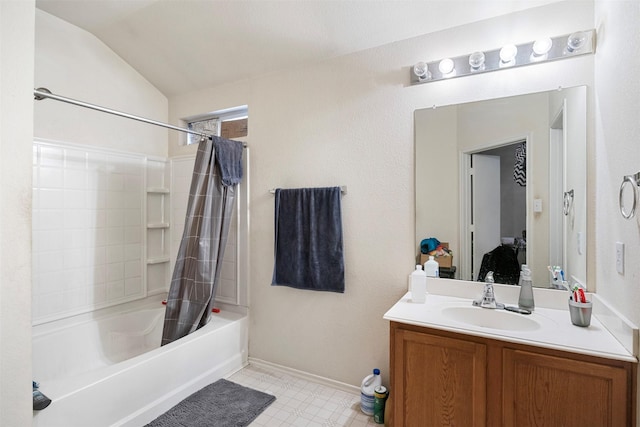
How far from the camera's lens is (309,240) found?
231 cm

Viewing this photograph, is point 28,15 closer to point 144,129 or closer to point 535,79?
point 144,129

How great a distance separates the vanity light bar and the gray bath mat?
2310 mm

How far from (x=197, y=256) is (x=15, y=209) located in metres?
1.27

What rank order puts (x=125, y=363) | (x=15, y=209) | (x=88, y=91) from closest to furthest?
(x=15, y=209) → (x=125, y=363) → (x=88, y=91)

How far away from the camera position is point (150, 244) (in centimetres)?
293

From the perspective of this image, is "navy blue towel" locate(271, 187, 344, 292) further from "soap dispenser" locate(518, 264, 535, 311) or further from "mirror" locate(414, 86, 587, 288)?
"soap dispenser" locate(518, 264, 535, 311)

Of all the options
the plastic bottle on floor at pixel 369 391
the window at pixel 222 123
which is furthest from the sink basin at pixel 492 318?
the window at pixel 222 123

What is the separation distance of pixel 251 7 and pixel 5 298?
2.01 meters

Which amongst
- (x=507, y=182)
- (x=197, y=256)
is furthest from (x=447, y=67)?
(x=197, y=256)

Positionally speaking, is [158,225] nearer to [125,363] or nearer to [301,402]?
[125,363]

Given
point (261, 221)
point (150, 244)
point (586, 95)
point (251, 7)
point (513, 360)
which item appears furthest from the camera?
point (150, 244)

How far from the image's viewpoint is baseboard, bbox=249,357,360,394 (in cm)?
223

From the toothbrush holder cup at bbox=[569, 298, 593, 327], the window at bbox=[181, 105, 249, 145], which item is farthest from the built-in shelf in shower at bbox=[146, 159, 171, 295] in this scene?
the toothbrush holder cup at bbox=[569, 298, 593, 327]

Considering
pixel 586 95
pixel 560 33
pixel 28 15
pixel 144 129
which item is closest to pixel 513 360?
pixel 586 95
